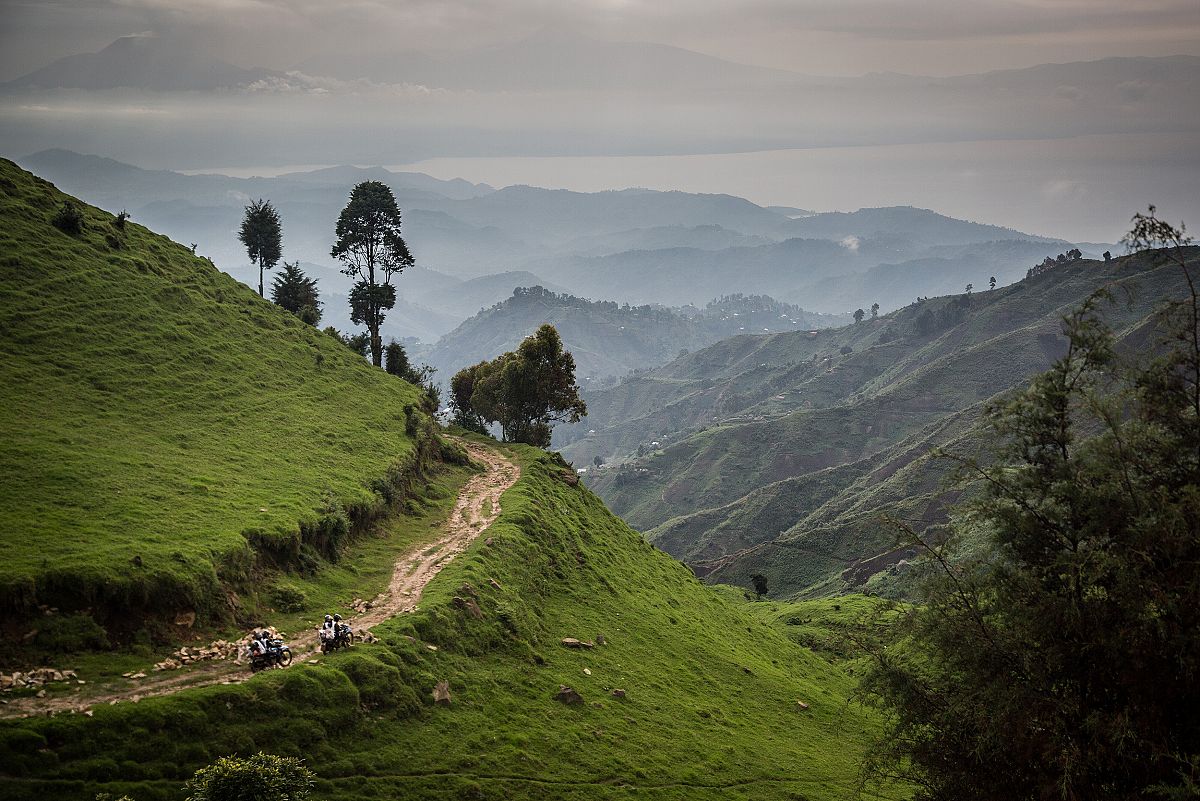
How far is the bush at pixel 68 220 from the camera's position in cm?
5756

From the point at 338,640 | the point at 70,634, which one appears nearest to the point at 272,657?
the point at 338,640

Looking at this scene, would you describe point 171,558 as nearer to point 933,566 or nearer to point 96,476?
point 96,476

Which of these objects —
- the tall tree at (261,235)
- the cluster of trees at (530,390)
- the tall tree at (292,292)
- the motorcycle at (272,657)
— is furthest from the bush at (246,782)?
the tall tree at (261,235)

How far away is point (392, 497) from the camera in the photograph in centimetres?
4978

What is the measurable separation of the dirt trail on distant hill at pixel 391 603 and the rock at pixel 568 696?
8.08 metres

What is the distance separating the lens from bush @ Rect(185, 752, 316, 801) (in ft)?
65.9

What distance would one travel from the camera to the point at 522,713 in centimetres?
3272

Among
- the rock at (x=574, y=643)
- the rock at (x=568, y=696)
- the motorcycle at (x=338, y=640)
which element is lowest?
the rock at (x=568, y=696)

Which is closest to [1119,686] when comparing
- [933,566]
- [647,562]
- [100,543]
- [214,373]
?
[933,566]

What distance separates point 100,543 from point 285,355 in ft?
123

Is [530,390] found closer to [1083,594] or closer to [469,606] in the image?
[469,606]

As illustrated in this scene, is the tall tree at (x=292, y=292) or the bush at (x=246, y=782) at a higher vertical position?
the tall tree at (x=292, y=292)

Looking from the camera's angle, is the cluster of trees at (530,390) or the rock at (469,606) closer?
the rock at (469,606)

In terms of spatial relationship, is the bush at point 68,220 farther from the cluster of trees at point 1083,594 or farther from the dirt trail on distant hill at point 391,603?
the cluster of trees at point 1083,594
